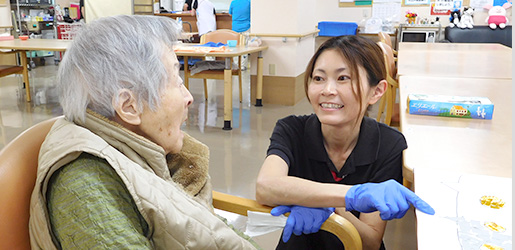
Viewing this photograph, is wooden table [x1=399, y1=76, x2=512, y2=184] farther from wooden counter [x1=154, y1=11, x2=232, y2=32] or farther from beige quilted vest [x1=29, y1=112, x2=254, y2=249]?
wooden counter [x1=154, y1=11, x2=232, y2=32]

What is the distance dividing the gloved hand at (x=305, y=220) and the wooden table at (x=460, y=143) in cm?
26

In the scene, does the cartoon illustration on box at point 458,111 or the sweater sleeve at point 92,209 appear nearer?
the sweater sleeve at point 92,209

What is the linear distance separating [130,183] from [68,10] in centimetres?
992

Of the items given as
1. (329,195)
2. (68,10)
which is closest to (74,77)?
(329,195)

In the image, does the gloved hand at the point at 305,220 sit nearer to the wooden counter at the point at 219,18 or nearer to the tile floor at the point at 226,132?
the tile floor at the point at 226,132

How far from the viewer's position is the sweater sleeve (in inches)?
25.9

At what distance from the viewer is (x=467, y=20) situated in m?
7.19

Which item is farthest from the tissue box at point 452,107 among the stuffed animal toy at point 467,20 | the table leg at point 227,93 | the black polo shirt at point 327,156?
the stuffed animal toy at point 467,20

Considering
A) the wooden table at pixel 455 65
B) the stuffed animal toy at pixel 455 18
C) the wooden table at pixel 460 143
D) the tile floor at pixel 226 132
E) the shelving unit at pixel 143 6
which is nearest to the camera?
the wooden table at pixel 460 143

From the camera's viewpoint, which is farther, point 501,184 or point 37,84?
point 37,84

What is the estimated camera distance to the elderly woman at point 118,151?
2.22ft

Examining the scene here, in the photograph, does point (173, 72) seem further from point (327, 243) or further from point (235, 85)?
point (235, 85)

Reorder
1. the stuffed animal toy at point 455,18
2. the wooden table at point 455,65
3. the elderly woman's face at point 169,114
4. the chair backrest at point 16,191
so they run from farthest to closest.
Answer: the stuffed animal toy at point 455,18, the wooden table at point 455,65, the elderly woman's face at point 169,114, the chair backrest at point 16,191

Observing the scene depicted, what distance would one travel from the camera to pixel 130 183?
70 cm
